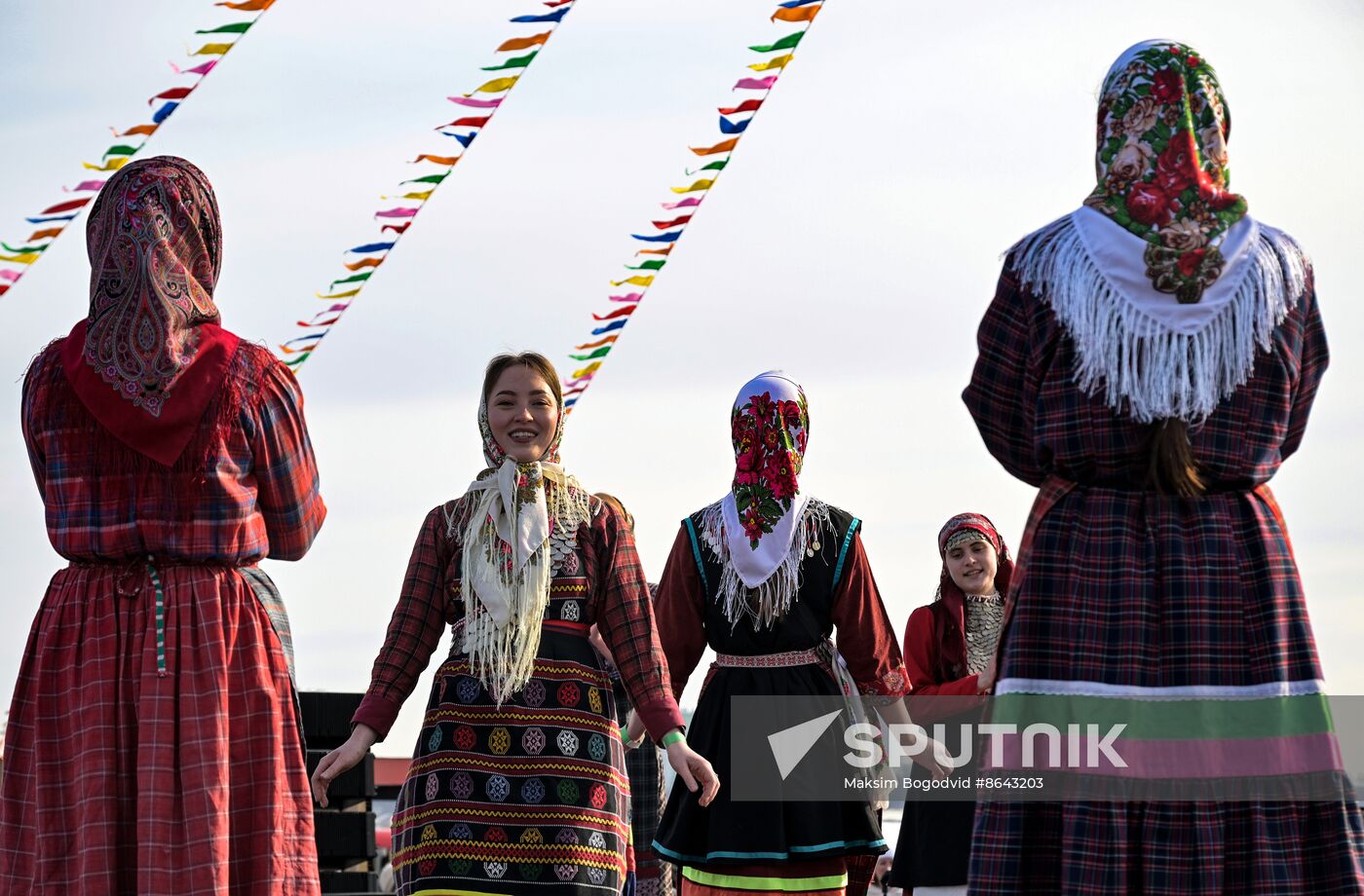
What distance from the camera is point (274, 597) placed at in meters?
4.71

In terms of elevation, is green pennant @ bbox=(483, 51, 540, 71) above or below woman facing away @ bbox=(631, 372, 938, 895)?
above

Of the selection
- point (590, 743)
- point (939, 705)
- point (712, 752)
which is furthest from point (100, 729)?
point (939, 705)

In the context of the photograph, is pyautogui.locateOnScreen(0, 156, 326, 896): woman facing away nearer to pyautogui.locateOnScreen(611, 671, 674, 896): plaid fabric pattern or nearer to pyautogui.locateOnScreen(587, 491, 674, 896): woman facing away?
pyautogui.locateOnScreen(587, 491, 674, 896): woman facing away

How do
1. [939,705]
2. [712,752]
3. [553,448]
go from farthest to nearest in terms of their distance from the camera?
[939,705] < [712,752] < [553,448]

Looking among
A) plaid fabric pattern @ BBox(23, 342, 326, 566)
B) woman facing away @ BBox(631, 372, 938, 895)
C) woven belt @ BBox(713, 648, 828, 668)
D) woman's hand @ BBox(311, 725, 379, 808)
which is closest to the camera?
plaid fabric pattern @ BBox(23, 342, 326, 566)

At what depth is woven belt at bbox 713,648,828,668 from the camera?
6.07 meters

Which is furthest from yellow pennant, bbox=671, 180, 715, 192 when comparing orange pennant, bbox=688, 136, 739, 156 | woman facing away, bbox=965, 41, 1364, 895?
woman facing away, bbox=965, 41, 1364, 895

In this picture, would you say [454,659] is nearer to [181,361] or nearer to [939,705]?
[181,361]

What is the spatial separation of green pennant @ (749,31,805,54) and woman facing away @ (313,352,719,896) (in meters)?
3.09

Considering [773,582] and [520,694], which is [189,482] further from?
[773,582]

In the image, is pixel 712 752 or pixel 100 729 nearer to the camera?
pixel 100 729

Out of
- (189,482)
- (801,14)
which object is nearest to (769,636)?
(189,482)

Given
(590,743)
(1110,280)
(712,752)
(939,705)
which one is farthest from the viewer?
(939,705)

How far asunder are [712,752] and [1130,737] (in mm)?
2311
